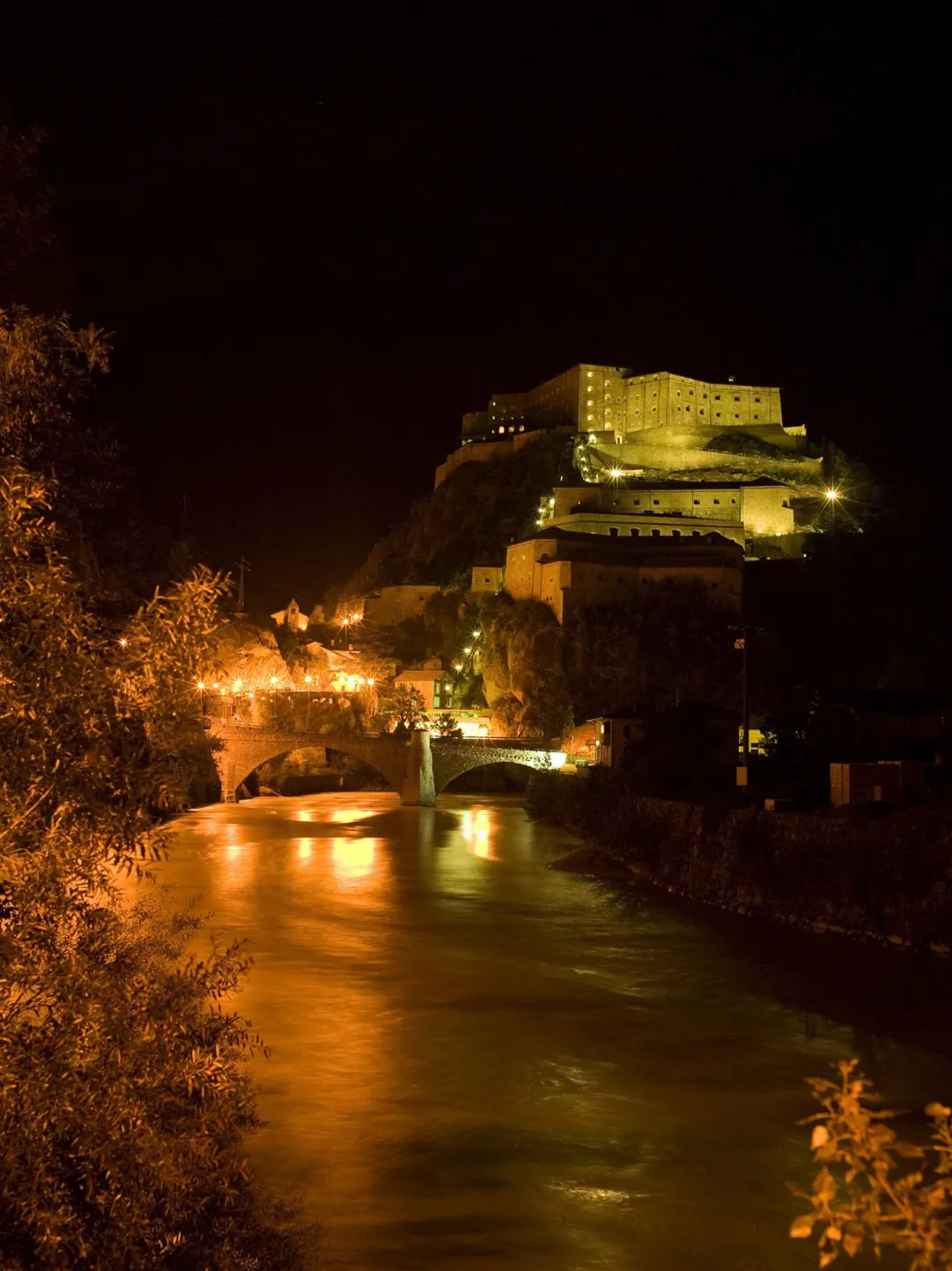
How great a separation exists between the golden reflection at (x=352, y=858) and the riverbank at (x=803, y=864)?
491 centimetres

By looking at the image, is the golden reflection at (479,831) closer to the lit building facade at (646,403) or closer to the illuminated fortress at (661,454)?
the illuminated fortress at (661,454)

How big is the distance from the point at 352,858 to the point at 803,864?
43.5 ft

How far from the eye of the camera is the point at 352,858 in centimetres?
2772

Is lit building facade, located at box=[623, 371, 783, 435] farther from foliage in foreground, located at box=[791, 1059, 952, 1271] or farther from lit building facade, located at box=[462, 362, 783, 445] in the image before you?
foliage in foreground, located at box=[791, 1059, 952, 1271]

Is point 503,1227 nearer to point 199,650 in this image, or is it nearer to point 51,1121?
point 51,1121

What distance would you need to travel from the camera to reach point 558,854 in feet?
92.7

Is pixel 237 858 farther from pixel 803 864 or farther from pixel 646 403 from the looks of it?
pixel 646 403

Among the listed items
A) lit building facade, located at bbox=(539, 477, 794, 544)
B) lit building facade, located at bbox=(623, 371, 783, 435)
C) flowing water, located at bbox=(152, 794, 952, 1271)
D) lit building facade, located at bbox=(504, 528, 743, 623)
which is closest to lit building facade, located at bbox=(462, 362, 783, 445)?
lit building facade, located at bbox=(623, 371, 783, 435)

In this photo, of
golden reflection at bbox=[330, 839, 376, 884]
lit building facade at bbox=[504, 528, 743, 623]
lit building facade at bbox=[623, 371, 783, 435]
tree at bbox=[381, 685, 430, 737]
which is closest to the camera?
golden reflection at bbox=[330, 839, 376, 884]

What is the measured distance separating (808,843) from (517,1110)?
9347mm

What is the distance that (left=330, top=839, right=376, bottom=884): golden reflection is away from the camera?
24.8 metres

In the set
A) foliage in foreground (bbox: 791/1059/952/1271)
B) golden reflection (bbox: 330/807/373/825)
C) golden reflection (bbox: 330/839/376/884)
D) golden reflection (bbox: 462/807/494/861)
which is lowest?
golden reflection (bbox: 462/807/494/861)

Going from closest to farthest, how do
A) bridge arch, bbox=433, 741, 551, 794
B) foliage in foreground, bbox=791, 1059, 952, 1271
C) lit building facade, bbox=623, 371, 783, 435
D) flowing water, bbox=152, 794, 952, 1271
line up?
foliage in foreground, bbox=791, 1059, 952, 1271
flowing water, bbox=152, 794, 952, 1271
bridge arch, bbox=433, 741, 551, 794
lit building facade, bbox=623, 371, 783, 435

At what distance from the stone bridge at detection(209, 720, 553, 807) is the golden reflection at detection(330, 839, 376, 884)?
33.5 feet
